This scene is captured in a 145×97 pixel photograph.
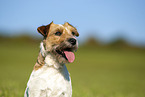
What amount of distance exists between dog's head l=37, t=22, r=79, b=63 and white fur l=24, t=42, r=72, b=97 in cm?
15

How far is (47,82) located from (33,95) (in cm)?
45

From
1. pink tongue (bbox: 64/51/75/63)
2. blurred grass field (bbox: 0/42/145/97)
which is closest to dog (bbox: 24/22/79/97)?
pink tongue (bbox: 64/51/75/63)

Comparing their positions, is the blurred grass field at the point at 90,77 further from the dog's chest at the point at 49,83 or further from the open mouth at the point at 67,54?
the open mouth at the point at 67,54

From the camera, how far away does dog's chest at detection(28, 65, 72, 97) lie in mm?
4305

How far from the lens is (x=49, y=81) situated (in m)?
4.34

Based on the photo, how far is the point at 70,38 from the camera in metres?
4.69

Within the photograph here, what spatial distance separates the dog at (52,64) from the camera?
14.2 ft

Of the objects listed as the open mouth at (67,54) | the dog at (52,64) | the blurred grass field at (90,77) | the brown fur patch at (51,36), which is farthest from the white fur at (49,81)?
the blurred grass field at (90,77)

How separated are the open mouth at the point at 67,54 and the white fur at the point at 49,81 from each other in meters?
0.27

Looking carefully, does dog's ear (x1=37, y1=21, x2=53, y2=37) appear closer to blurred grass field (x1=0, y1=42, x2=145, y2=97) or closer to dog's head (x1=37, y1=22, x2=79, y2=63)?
dog's head (x1=37, y1=22, x2=79, y2=63)

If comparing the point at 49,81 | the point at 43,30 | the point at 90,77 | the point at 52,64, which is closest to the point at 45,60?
the point at 52,64

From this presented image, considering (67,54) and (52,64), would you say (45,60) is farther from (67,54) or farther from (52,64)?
(67,54)

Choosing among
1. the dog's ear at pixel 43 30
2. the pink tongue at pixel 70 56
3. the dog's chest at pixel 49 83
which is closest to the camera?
the dog's chest at pixel 49 83

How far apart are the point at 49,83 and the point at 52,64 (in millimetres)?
488
